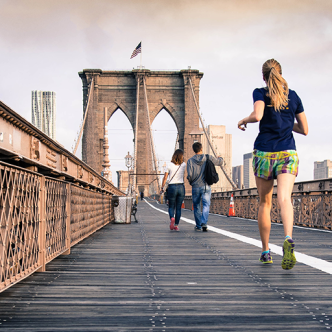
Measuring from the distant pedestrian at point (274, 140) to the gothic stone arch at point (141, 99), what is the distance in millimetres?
64538

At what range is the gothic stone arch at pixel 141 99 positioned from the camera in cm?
6931

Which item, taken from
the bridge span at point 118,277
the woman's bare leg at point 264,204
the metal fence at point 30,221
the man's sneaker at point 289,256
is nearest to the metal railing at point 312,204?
the bridge span at point 118,277

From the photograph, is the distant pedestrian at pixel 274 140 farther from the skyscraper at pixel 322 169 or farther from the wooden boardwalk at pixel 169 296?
the skyscraper at pixel 322 169

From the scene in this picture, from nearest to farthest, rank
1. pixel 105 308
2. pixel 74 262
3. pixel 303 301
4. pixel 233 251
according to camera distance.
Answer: pixel 105 308 → pixel 303 301 → pixel 74 262 → pixel 233 251

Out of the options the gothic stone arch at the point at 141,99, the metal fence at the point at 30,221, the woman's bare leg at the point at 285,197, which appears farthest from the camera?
the gothic stone arch at the point at 141,99

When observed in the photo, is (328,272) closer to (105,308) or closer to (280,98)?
(280,98)

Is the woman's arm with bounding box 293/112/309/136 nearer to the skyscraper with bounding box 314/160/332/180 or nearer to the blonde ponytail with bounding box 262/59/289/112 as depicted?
Answer: the blonde ponytail with bounding box 262/59/289/112

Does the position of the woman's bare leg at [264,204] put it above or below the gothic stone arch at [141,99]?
below

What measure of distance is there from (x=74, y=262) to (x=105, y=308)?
1.93m

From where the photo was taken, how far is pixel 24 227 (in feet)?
11.0

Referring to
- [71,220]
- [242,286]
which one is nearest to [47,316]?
[242,286]

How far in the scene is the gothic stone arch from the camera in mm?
69312

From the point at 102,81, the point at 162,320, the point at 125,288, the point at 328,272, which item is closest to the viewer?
the point at 162,320

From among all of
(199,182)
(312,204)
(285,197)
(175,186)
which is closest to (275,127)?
(285,197)
